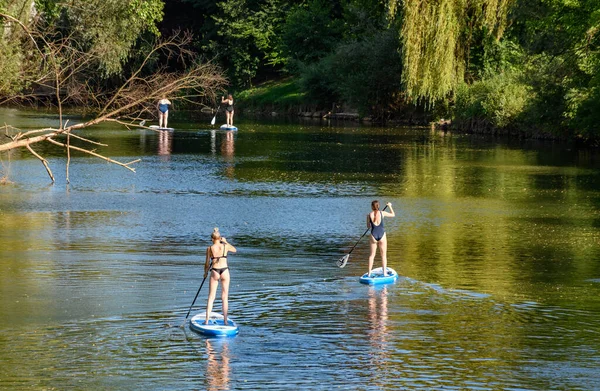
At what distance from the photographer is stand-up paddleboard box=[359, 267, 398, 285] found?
1806 cm

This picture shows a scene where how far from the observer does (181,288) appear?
57.3ft

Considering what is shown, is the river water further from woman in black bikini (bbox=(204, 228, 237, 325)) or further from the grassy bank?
the grassy bank

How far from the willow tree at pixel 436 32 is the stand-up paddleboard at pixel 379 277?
32631mm

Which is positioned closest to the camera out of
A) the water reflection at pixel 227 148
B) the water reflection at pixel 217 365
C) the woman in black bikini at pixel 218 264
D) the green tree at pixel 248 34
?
the water reflection at pixel 217 365

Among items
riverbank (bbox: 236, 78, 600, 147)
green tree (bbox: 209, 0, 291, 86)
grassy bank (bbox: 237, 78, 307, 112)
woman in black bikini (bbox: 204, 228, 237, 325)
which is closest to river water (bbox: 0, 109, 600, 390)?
woman in black bikini (bbox: 204, 228, 237, 325)

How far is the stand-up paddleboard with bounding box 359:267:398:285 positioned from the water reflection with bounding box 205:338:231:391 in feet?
14.2

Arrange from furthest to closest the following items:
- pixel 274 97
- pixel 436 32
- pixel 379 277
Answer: pixel 274 97 < pixel 436 32 < pixel 379 277

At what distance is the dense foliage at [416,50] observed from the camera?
43.8 metres

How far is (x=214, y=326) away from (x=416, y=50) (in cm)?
3777

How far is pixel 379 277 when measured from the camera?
18.2m

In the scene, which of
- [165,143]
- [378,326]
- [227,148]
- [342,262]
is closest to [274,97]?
[165,143]

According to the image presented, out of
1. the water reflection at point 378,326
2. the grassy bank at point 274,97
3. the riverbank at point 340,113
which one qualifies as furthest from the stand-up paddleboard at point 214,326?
the grassy bank at point 274,97

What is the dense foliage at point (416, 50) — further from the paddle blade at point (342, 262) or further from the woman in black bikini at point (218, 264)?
the woman in black bikini at point (218, 264)

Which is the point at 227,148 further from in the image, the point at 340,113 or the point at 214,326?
the point at 214,326
